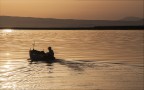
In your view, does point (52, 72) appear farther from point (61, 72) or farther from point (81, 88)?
point (81, 88)

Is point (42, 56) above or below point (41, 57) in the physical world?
above

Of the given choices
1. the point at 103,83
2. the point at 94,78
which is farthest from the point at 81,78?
the point at 103,83

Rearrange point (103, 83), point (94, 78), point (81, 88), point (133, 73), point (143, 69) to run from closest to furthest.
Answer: point (81, 88) → point (103, 83) → point (94, 78) → point (133, 73) → point (143, 69)

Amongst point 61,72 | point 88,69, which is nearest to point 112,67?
point 88,69

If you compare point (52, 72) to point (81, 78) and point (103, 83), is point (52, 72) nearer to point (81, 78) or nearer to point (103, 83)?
point (81, 78)

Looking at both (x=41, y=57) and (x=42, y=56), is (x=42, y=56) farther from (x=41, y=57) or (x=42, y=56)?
(x=41, y=57)

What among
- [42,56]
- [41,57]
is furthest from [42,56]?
[41,57]

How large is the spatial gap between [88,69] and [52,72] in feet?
11.9

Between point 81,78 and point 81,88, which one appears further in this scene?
point 81,78

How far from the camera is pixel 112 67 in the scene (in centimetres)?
3575

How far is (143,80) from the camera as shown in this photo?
27.5 metres

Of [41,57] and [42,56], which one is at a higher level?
[42,56]

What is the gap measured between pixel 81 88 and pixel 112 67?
39.2ft

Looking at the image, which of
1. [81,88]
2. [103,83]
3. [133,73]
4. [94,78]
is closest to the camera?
[81,88]
